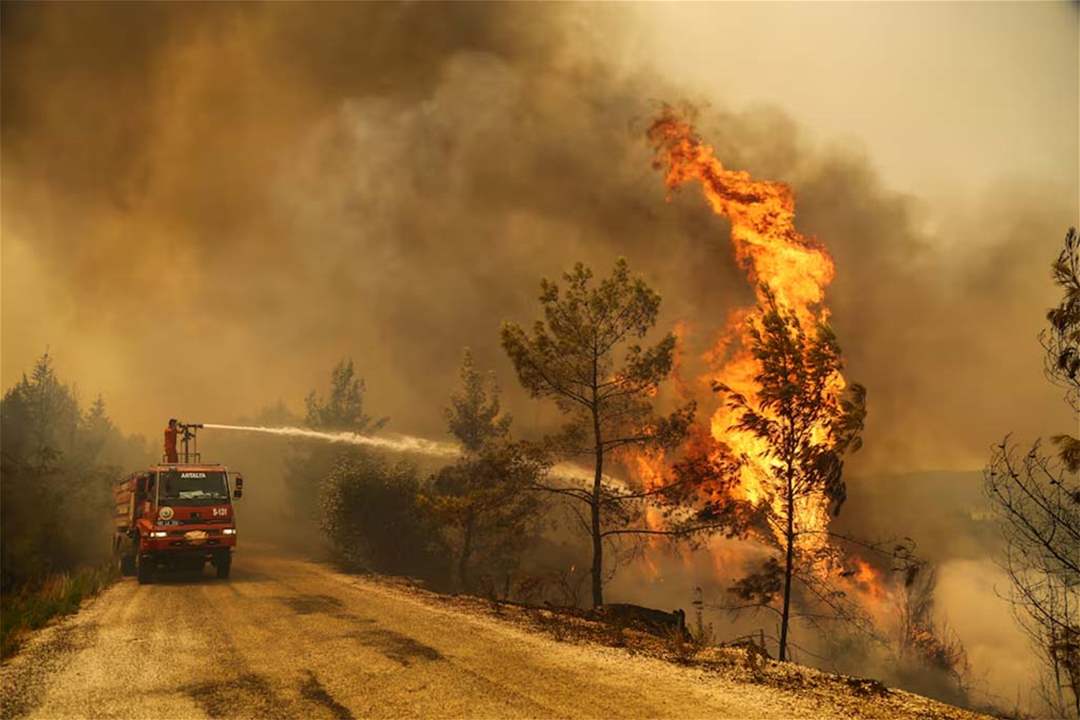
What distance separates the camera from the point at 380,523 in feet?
116

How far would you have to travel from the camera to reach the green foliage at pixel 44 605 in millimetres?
12833

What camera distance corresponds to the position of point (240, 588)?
764 inches

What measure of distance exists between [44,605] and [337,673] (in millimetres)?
10429

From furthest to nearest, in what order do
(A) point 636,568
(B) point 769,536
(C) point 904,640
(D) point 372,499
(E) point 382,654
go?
(A) point 636,568, (D) point 372,499, (C) point 904,640, (B) point 769,536, (E) point 382,654

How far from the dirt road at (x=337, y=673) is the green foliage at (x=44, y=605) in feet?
1.51

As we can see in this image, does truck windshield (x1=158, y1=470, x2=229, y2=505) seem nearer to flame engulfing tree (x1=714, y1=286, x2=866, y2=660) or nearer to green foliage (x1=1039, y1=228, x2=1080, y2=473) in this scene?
flame engulfing tree (x1=714, y1=286, x2=866, y2=660)

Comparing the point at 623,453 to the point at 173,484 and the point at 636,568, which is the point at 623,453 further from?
the point at 636,568

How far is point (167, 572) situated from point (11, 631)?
33.1 ft

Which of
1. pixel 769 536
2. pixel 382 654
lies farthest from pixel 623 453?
pixel 382 654

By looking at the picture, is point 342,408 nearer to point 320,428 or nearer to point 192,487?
point 320,428

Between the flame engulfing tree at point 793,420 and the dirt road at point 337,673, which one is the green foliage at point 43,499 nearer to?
the dirt road at point 337,673

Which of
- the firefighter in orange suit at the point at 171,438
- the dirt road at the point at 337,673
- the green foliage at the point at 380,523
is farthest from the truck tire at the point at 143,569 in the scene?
the green foliage at the point at 380,523

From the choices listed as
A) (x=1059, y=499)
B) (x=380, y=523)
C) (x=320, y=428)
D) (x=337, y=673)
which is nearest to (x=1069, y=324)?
(x=1059, y=499)

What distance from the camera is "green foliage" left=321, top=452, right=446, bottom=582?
115 feet
